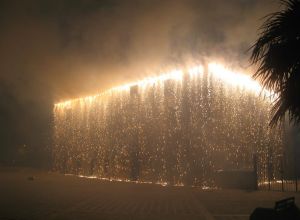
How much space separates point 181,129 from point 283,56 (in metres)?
17.4

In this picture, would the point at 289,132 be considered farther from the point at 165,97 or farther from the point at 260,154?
the point at 165,97

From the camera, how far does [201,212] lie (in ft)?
34.9

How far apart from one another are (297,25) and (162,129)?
18618 millimetres

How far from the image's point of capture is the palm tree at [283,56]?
3.79 meters

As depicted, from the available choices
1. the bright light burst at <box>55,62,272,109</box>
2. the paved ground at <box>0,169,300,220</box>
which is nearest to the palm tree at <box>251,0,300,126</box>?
the paved ground at <box>0,169,300,220</box>

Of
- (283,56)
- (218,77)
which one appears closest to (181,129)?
(218,77)

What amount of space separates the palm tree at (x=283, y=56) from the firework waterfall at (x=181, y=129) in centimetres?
1506

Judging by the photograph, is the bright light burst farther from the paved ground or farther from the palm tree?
the palm tree

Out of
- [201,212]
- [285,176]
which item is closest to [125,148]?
[285,176]

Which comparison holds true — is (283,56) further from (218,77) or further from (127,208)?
(218,77)

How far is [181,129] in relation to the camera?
69.3 ft

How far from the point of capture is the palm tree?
3.79 meters

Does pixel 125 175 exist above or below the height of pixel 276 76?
below

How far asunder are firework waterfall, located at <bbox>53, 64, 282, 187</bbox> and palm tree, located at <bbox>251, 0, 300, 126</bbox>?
15.1m
